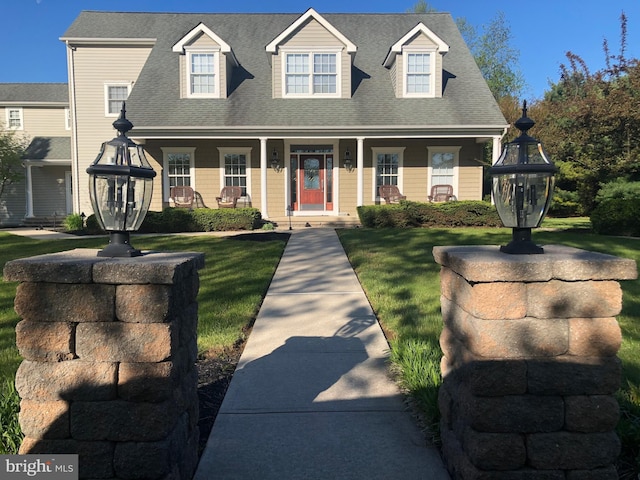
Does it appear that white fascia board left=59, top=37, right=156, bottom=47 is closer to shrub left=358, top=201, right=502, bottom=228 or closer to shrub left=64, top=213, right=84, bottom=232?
shrub left=64, top=213, right=84, bottom=232

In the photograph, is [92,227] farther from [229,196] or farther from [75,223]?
[229,196]

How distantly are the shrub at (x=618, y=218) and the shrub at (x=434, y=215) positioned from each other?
9.12ft

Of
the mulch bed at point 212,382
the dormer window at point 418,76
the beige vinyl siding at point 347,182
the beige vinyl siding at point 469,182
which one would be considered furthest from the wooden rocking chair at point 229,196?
the mulch bed at point 212,382

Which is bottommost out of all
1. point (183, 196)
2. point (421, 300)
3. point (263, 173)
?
point (421, 300)

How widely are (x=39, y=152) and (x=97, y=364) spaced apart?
929 inches

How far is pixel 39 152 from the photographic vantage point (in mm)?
21438

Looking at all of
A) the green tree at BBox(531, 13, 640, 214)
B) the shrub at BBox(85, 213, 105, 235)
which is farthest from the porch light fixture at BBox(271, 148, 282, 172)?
the green tree at BBox(531, 13, 640, 214)

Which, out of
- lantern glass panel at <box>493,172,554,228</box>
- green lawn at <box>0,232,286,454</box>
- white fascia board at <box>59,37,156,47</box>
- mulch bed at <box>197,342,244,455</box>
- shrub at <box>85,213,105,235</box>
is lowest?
mulch bed at <box>197,342,244,455</box>

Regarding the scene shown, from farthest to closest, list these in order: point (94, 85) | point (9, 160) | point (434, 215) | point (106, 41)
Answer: point (9, 160), point (94, 85), point (106, 41), point (434, 215)

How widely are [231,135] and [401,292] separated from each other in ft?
36.2

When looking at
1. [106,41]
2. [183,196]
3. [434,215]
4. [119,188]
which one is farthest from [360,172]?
[119,188]

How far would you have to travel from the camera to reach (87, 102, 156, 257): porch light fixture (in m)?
2.32

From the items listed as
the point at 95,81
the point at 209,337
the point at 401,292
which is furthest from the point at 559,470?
the point at 95,81

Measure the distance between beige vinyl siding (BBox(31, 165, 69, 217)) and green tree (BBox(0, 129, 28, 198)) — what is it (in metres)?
0.80
